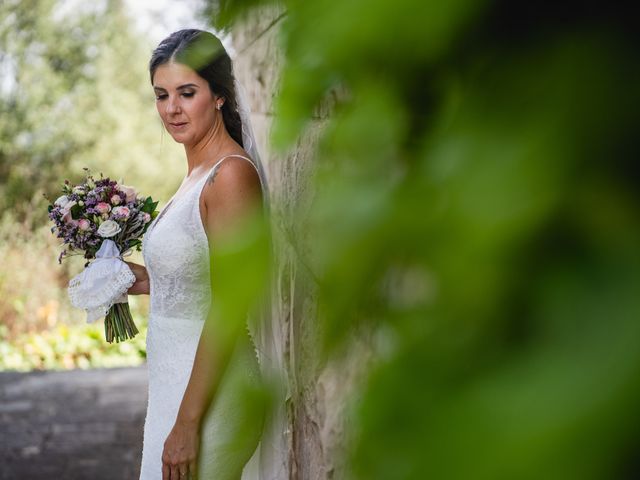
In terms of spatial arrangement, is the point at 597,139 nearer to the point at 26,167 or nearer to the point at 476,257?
the point at 476,257

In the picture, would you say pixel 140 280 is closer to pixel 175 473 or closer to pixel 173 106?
pixel 173 106

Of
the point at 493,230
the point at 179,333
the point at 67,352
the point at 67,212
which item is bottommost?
the point at 493,230

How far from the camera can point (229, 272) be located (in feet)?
1.27

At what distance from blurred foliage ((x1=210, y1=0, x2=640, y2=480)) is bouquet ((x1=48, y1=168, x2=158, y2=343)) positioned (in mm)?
2107

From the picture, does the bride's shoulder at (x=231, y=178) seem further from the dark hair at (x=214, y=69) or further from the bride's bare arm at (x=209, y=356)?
the dark hair at (x=214, y=69)

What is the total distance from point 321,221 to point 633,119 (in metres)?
0.14

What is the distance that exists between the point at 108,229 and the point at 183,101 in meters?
0.56

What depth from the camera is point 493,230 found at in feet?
0.80

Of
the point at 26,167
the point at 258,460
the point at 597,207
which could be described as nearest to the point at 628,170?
the point at 597,207

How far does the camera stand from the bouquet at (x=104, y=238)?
2.34 m

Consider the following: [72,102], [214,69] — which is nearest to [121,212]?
[214,69]

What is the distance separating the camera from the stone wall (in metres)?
1.30

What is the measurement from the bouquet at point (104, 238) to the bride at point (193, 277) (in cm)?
24

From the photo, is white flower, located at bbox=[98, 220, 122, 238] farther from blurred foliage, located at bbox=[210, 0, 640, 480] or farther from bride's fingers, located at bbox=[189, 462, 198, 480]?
blurred foliage, located at bbox=[210, 0, 640, 480]
